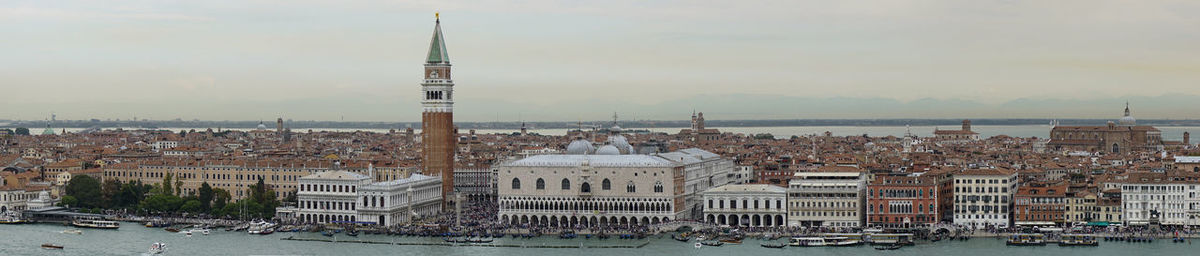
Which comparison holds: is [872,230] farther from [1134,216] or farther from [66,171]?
[66,171]

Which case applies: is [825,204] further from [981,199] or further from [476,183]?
[476,183]

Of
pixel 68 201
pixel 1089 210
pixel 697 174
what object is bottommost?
pixel 68 201

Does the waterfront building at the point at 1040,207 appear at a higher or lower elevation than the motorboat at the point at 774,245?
higher

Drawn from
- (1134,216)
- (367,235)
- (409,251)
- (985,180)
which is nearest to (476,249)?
(409,251)

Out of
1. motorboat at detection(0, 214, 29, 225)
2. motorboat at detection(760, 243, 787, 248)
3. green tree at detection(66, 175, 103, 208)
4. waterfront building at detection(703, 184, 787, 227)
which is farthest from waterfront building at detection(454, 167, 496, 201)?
motorboat at detection(760, 243, 787, 248)

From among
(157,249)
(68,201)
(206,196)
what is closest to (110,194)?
(68,201)

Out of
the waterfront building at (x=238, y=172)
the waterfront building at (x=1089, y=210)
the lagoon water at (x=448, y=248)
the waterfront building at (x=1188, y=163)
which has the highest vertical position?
the waterfront building at (x=1188, y=163)

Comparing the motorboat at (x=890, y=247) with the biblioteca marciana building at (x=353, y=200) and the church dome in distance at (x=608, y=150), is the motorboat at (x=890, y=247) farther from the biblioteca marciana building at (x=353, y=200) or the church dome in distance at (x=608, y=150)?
the biblioteca marciana building at (x=353, y=200)

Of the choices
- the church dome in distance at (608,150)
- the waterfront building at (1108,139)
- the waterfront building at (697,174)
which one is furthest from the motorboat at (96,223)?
the waterfront building at (1108,139)
